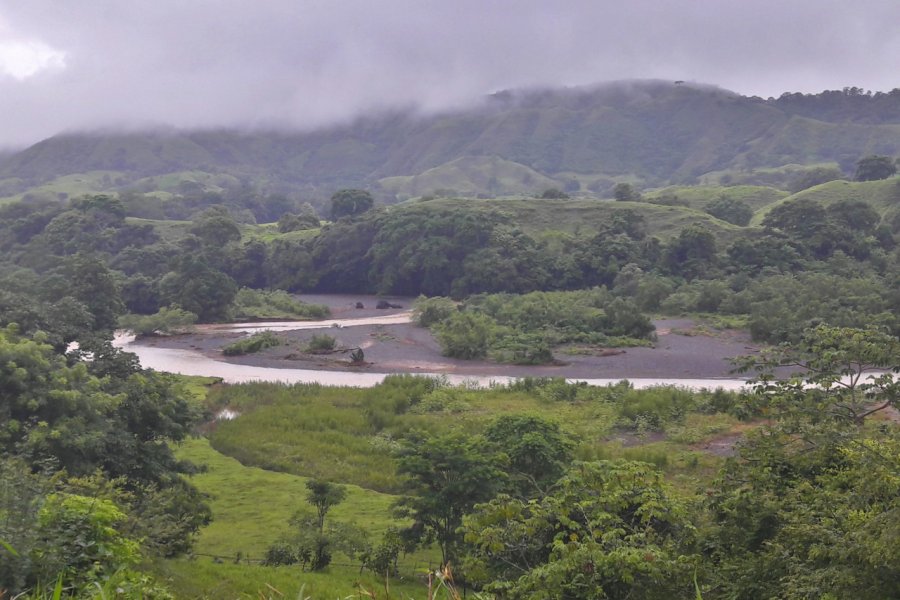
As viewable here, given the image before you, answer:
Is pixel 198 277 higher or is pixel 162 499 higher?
pixel 198 277

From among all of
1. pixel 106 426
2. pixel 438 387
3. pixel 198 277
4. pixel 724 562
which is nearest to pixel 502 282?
pixel 198 277

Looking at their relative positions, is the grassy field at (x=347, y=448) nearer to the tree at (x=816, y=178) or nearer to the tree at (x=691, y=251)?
the tree at (x=691, y=251)

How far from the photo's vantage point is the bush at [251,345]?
44.6 meters

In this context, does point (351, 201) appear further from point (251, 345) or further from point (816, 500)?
point (816, 500)

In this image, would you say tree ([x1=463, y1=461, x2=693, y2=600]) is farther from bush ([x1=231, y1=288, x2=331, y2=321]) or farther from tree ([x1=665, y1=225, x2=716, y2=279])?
tree ([x1=665, y1=225, x2=716, y2=279])

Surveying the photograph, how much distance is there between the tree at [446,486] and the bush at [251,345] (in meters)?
33.2

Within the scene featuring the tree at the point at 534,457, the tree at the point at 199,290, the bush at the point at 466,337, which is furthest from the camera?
the tree at the point at 199,290

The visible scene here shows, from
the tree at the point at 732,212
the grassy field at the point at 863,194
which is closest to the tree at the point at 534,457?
the grassy field at the point at 863,194

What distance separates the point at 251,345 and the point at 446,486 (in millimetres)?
34246

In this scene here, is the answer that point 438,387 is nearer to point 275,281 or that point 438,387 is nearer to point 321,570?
point 321,570

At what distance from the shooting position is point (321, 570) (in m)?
13.9

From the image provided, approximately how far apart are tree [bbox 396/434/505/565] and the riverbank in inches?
891

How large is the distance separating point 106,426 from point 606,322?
119 feet

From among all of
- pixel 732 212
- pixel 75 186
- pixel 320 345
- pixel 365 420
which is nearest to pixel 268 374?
pixel 320 345
